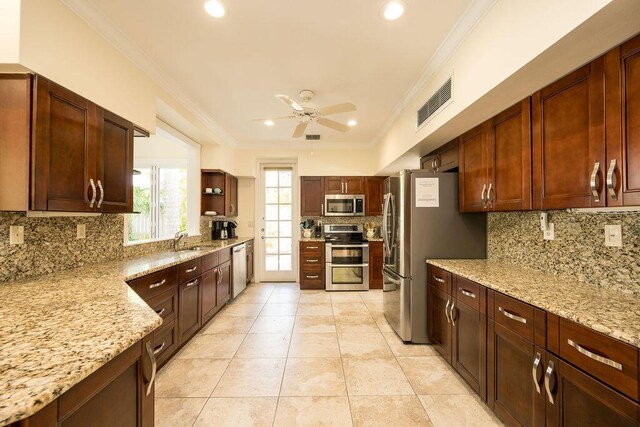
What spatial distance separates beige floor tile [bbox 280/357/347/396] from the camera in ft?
6.71

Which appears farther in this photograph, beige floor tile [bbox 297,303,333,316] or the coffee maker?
the coffee maker

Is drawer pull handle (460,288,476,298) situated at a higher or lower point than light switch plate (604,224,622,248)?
lower

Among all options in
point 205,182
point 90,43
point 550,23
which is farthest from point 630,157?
point 205,182

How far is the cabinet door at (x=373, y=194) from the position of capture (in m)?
5.20

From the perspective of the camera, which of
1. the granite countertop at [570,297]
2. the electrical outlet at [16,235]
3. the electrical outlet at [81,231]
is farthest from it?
the electrical outlet at [81,231]

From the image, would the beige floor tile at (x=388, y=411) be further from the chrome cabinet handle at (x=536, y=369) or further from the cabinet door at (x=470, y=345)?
the chrome cabinet handle at (x=536, y=369)

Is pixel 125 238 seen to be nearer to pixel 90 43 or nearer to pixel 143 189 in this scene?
pixel 90 43

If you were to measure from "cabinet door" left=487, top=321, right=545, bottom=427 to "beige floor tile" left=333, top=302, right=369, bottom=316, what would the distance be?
205 cm

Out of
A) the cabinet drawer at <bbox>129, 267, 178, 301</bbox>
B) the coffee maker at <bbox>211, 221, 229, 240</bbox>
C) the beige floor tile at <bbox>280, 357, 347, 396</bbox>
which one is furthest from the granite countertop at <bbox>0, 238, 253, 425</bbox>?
the coffee maker at <bbox>211, 221, 229, 240</bbox>

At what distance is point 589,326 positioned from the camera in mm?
1104

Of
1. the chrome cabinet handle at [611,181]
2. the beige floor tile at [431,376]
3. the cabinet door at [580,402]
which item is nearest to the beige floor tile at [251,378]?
the beige floor tile at [431,376]

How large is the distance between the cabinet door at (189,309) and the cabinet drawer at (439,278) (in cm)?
238

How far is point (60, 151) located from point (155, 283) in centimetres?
109

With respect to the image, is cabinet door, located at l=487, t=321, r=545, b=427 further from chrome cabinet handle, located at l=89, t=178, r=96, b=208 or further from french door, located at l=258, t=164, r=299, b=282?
french door, located at l=258, t=164, r=299, b=282
